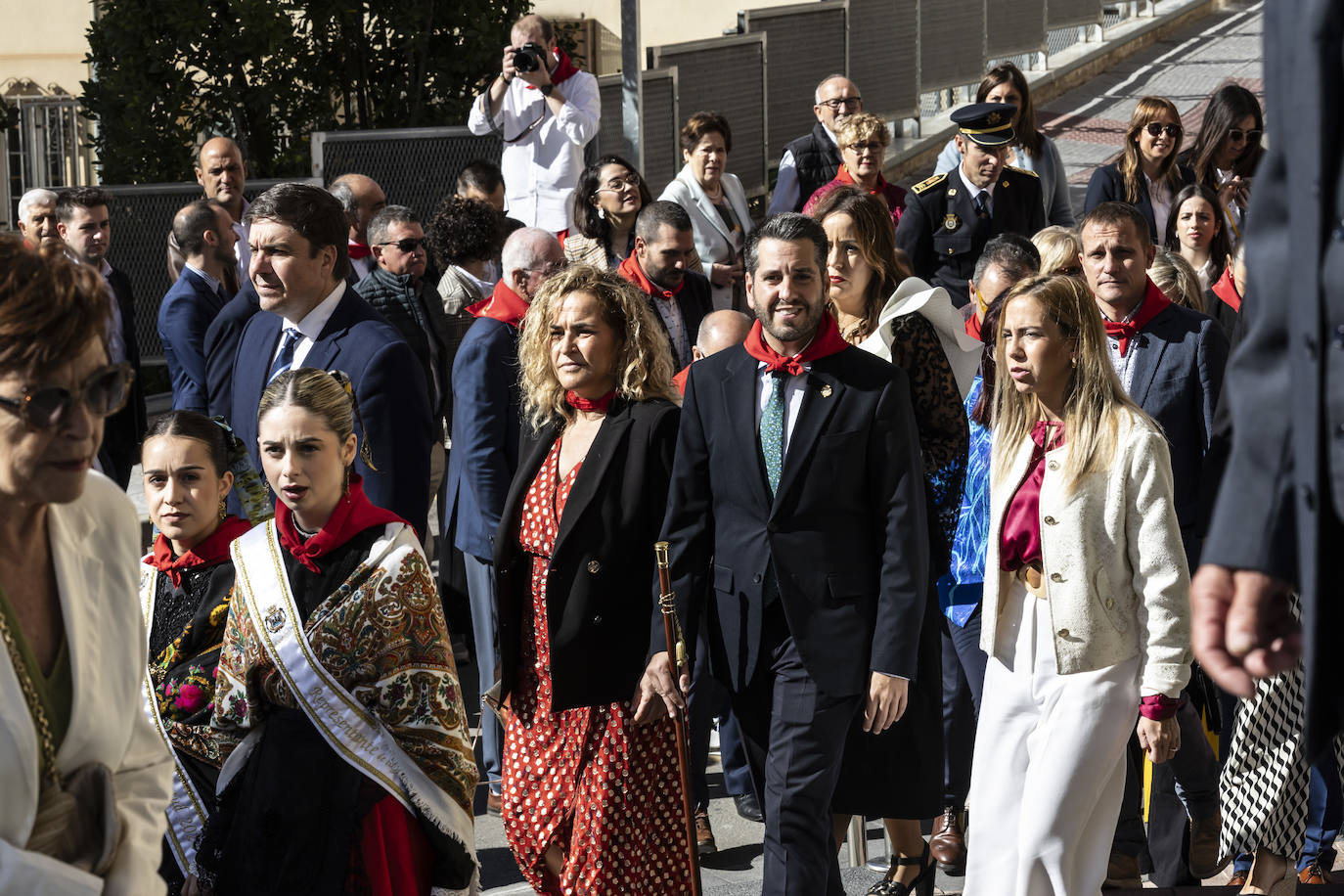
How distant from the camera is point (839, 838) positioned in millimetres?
5680

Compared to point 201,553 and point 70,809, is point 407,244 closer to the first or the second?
point 201,553

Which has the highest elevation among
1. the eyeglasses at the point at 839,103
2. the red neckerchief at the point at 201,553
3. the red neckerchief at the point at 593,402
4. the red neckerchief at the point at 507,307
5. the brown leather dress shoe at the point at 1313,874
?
the eyeglasses at the point at 839,103

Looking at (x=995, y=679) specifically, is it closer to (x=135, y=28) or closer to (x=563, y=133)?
(x=563, y=133)

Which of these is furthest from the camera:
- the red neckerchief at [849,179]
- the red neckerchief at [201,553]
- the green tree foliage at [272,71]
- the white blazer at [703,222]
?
the green tree foliage at [272,71]

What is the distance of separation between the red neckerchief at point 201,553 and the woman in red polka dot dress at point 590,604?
91 cm

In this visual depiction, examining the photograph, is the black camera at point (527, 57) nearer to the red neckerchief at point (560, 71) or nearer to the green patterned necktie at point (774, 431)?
the red neckerchief at point (560, 71)

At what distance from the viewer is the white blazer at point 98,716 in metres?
2.63

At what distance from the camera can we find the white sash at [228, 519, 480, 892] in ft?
13.7

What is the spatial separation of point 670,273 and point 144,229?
5320 mm

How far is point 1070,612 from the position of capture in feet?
16.0

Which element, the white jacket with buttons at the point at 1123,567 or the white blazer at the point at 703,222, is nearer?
the white jacket with buttons at the point at 1123,567

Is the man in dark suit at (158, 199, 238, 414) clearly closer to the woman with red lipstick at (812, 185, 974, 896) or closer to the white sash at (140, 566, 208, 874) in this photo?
the woman with red lipstick at (812, 185, 974, 896)

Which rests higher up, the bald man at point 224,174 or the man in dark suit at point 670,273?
the bald man at point 224,174

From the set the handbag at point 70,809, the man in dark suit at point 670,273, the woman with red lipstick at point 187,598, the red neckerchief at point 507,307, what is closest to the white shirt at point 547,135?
the man in dark suit at point 670,273
